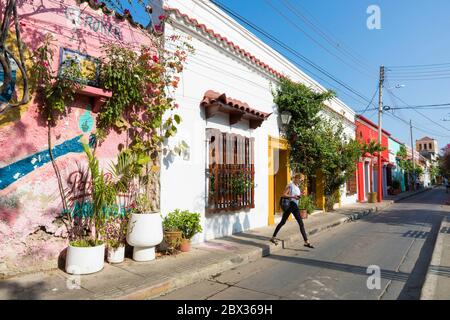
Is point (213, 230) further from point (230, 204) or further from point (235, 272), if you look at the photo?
point (235, 272)

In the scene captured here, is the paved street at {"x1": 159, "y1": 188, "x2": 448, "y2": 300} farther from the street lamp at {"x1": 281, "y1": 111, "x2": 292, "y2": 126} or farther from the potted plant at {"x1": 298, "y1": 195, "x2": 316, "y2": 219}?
the street lamp at {"x1": 281, "y1": 111, "x2": 292, "y2": 126}

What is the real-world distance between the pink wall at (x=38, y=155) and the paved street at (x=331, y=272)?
2.16 metres

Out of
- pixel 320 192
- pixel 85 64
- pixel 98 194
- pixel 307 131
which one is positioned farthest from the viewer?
pixel 320 192

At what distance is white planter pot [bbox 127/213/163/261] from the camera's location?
529 centimetres

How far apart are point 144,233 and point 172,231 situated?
0.79 m

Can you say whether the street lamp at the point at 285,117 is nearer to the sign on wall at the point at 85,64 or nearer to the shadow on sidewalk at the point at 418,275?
the shadow on sidewalk at the point at 418,275

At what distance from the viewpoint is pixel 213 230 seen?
299 inches

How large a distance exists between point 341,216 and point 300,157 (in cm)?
304

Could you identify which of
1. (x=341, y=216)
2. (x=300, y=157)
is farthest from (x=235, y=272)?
(x=341, y=216)

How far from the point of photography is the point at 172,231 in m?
5.98

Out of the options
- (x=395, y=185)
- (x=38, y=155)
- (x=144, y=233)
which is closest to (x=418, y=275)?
(x=144, y=233)

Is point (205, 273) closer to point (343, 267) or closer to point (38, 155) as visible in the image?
point (343, 267)

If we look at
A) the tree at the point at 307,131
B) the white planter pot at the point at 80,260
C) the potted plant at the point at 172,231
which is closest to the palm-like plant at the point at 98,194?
the white planter pot at the point at 80,260

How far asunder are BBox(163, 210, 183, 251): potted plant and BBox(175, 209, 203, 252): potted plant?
0.24ft
